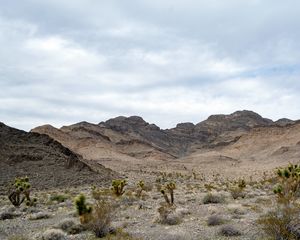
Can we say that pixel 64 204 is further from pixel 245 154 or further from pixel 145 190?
pixel 245 154

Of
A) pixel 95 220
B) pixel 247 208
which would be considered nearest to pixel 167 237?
pixel 95 220

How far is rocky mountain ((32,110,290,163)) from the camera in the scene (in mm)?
124075

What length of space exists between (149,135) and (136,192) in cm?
14732

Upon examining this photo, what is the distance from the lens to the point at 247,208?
819 inches

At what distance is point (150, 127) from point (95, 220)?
6867 inches

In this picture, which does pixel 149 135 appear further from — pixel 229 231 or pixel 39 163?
pixel 229 231

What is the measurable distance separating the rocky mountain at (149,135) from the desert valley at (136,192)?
766 mm

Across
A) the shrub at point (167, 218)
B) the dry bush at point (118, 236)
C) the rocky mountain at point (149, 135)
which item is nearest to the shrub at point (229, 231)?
the dry bush at point (118, 236)

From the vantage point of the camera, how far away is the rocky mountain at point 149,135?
124m

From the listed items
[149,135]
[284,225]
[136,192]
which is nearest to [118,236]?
[284,225]

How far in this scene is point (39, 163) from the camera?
50.8 metres

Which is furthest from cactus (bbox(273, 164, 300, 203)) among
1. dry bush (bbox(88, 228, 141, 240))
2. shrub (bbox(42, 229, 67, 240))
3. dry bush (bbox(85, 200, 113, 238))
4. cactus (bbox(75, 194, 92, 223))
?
shrub (bbox(42, 229, 67, 240))

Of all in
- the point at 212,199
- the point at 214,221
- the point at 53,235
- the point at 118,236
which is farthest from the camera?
the point at 212,199

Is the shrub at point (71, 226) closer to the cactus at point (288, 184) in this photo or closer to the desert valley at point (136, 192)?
the desert valley at point (136, 192)
